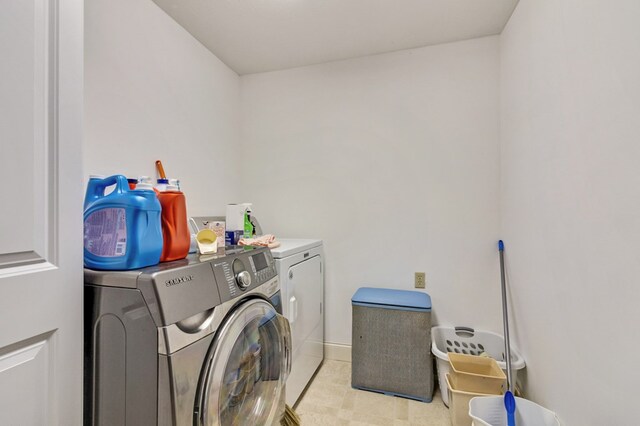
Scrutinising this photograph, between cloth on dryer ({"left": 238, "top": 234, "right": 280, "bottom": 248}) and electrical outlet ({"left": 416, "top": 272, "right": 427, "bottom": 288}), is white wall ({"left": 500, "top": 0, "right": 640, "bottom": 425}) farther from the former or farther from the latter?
cloth on dryer ({"left": 238, "top": 234, "right": 280, "bottom": 248})

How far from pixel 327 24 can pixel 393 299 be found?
1.79 metres

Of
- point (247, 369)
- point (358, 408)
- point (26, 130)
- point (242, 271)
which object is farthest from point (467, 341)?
point (26, 130)

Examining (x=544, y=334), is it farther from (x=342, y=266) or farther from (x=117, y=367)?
(x=117, y=367)

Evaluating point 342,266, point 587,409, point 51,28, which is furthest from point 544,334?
point 51,28

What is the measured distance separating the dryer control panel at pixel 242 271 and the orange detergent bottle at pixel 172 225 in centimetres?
17

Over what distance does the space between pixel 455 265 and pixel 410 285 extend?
34 cm

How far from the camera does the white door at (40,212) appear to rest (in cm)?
65

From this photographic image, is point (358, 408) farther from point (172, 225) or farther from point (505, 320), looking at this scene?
point (172, 225)

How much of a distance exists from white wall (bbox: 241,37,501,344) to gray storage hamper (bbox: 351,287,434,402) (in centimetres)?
34

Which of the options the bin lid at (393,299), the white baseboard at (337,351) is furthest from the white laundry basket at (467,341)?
the white baseboard at (337,351)

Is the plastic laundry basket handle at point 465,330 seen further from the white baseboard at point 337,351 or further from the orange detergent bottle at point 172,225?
the orange detergent bottle at point 172,225

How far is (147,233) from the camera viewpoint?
92 cm

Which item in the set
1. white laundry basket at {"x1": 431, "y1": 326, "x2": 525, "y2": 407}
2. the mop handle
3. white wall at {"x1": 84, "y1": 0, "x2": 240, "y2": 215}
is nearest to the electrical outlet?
white laundry basket at {"x1": 431, "y1": 326, "x2": 525, "y2": 407}

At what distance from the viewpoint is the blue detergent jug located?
2.86 ft
